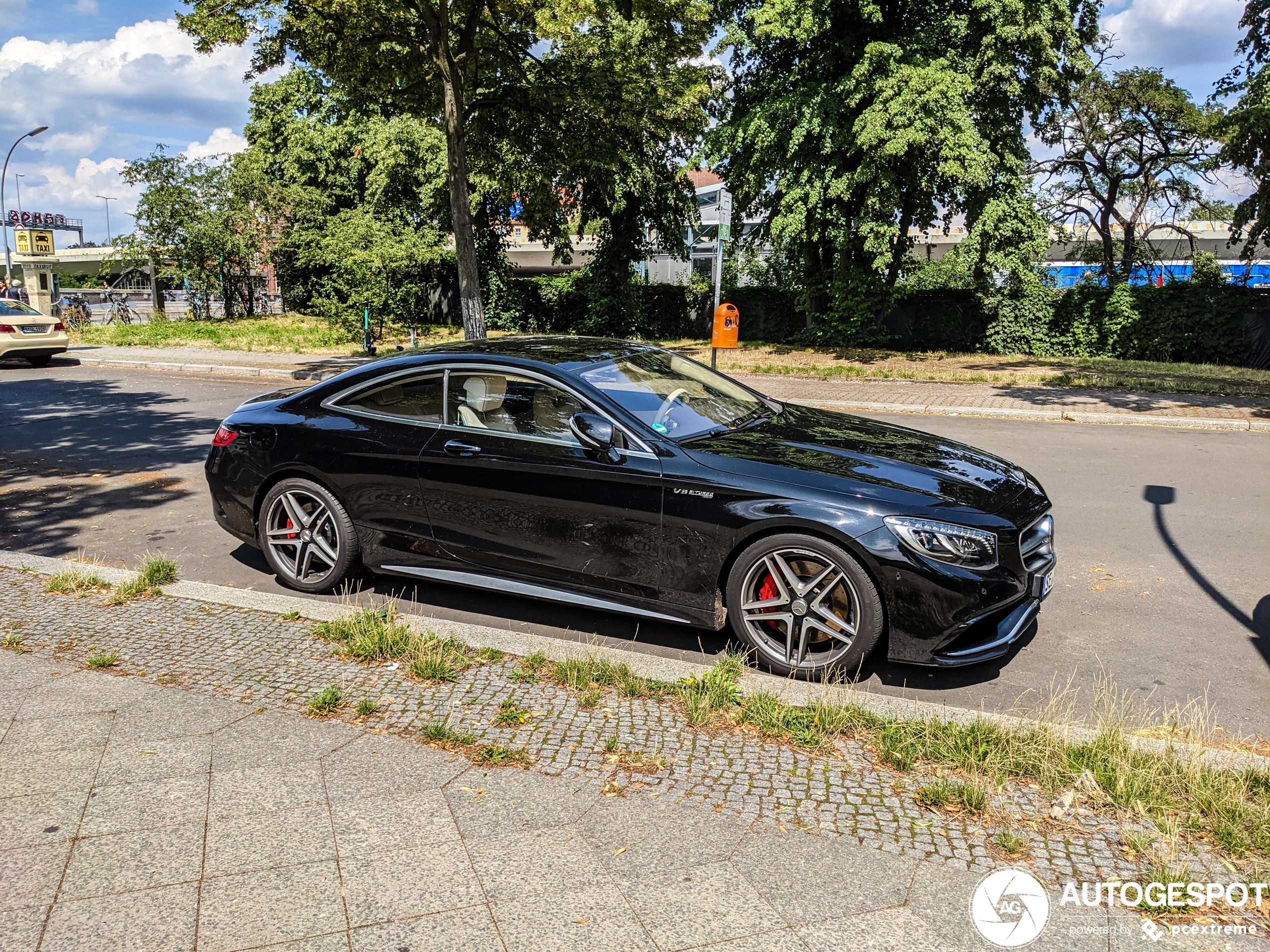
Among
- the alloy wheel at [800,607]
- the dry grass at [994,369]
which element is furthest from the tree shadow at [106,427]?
the dry grass at [994,369]

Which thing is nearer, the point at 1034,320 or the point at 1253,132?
the point at 1253,132

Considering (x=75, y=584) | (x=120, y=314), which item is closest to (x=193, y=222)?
(x=120, y=314)

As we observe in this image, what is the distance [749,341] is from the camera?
84.7 ft

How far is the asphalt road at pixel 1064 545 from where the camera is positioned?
4.54 m

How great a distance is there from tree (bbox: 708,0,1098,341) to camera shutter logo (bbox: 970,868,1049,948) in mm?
18093

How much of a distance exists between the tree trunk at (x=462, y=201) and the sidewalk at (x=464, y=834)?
42.8 feet

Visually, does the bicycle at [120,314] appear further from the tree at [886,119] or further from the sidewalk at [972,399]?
the tree at [886,119]

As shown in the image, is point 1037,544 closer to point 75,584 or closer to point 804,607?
point 804,607

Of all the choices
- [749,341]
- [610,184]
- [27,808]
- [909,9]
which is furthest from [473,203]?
[27,808]

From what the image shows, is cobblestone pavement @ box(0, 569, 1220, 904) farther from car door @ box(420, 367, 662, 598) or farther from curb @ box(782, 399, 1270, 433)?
curb @ box(782, 399, 1270, 433)

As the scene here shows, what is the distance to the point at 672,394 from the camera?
5.33m

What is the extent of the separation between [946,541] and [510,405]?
7.75 ft

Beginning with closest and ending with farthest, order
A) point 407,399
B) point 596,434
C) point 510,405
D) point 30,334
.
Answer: point 596,434 → point 510,405 → point 407,399 → point 30,334

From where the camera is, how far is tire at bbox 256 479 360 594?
17.9 ft
